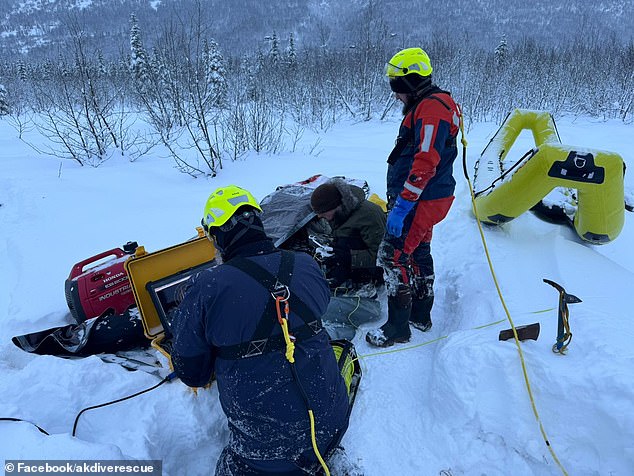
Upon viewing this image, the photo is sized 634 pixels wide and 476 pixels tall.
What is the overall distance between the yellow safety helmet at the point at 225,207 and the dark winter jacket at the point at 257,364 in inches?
5.5

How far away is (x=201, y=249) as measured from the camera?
2.94 metres

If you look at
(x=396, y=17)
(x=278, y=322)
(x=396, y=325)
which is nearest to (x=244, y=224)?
(x=278, y=322)

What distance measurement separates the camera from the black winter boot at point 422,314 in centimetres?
297

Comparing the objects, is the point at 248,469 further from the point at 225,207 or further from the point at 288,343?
the point at 225,207

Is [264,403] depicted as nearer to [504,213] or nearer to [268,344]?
[268,344]

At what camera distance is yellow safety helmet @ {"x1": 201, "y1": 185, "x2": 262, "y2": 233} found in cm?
161

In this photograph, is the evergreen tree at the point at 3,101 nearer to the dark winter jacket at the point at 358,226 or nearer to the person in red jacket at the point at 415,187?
the dark winter jacket at the point at 358,226

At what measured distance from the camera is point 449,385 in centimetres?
224

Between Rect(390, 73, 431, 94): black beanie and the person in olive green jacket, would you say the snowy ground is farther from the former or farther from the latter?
Rect(390, 73, 431, 94): black beanie

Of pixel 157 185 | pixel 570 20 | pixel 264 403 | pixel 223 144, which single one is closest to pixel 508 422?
pixel 264 403

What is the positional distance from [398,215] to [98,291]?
2317 millimetres

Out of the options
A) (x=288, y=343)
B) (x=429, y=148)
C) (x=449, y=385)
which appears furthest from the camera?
(x=429, y=148)

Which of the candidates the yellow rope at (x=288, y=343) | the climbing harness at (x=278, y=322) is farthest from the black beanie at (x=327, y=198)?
the yellow rope at (x=288, y=343)
